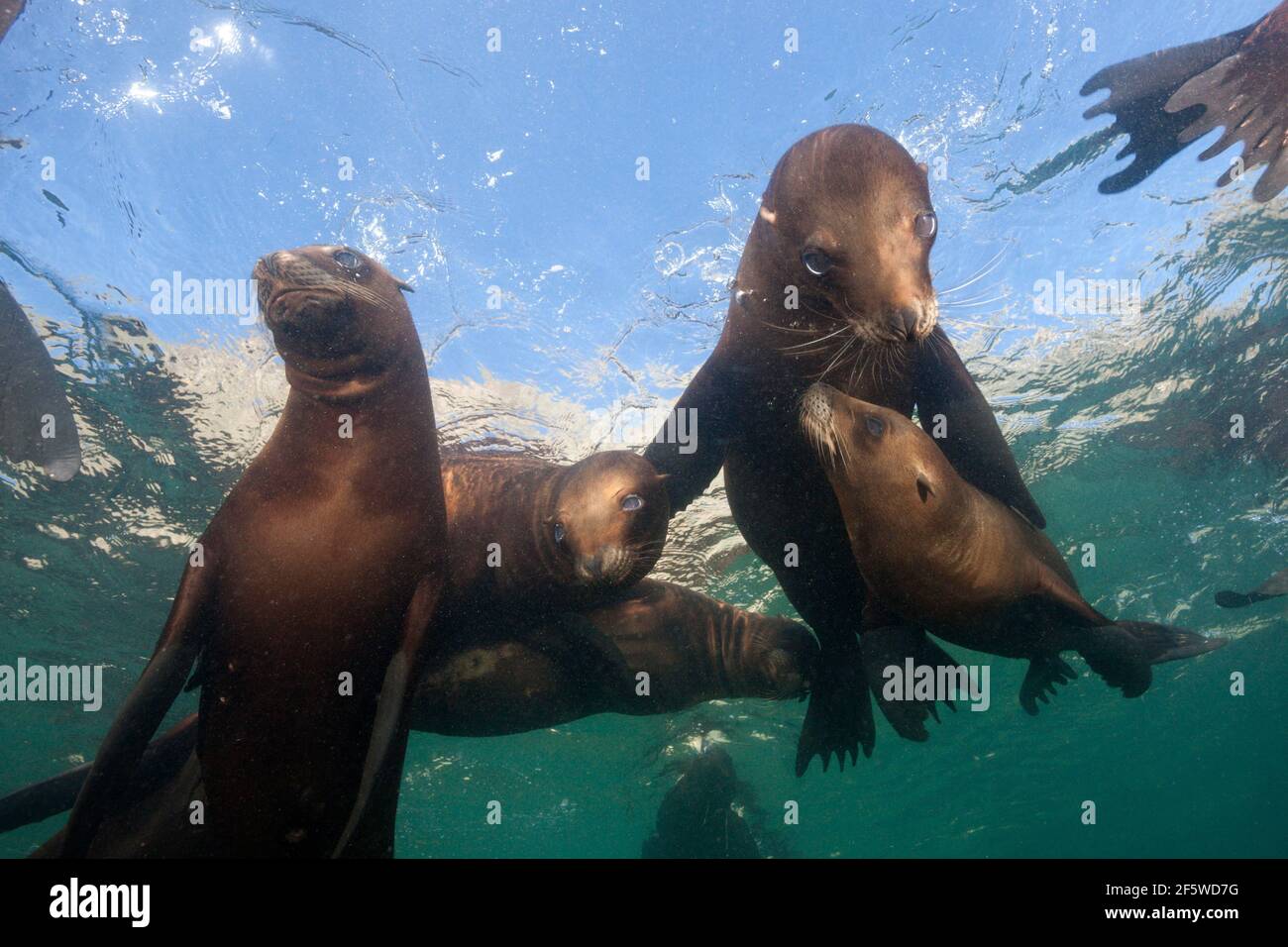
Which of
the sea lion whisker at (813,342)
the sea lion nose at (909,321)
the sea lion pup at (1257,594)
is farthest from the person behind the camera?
the sea lion pup at (1257,594)

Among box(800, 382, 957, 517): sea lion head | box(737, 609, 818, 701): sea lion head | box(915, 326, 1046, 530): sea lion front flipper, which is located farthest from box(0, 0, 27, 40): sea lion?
box(737, 609, 818, 701): sea lion head

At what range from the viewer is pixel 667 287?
677 cm

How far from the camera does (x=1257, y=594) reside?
15.2 ft

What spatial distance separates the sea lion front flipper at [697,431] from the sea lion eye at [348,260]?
5.86ft

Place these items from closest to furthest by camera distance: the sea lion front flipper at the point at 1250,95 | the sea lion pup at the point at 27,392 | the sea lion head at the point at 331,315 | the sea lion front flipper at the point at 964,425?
the sea lion head at the point at 331,315 → the sea lion front flipper at the point at 964,425 → the sea lion front flipper at the point at 1250,95 → the sea lion pup at the point at 27,392

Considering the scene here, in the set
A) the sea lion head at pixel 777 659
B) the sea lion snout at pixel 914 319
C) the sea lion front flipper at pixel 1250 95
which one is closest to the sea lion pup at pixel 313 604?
the sea lion snout at pixel 914 319

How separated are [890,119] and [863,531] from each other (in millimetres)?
4336

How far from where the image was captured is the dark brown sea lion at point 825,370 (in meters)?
2.64

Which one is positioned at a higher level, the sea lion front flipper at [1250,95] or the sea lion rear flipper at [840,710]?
the sea lion front flipper at [1250,95]

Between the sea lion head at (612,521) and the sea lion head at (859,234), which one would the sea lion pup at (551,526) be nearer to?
the sea lion head at (612,521)

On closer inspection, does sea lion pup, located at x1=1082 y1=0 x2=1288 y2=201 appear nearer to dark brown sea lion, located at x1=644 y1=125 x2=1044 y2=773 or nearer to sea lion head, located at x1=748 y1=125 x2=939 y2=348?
dark brown sea lion, located at x1=644 y1=125 x2=1044 y2=773

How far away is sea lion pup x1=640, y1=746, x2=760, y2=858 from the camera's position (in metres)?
12.5

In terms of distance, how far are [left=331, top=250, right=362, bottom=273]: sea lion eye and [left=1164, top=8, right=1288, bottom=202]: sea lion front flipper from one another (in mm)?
5515

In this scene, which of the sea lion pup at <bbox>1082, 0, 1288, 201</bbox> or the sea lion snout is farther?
the sea lion pup at <bbox>1082, 0, 1288, 201</bbox>
